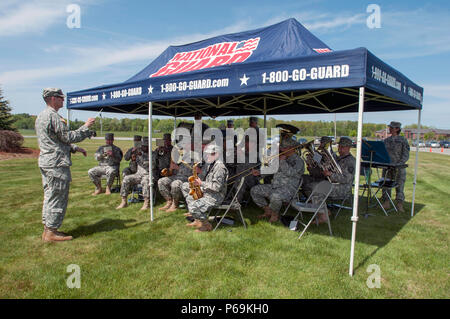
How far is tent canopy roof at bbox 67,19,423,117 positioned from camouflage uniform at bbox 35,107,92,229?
1.55 meters

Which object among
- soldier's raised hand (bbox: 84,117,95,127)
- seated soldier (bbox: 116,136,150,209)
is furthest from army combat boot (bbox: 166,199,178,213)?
soldier's raised hand (bbox: 84,117,95,127)

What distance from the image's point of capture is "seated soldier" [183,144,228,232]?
4691mm

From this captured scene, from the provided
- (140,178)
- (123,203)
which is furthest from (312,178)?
(123,203)

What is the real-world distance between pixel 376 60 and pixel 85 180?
9.82 m

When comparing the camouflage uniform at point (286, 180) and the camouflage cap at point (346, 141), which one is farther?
the camouflage cap at point (346, 141)

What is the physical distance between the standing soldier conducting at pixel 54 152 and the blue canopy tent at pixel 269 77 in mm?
1441

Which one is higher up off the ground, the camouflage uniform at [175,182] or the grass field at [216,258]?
the camouflage uniform at [175,182]

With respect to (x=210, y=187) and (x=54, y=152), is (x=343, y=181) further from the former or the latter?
(x=54, y=152)

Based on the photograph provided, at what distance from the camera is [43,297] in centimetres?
299

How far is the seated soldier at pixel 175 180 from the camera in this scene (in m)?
5.91

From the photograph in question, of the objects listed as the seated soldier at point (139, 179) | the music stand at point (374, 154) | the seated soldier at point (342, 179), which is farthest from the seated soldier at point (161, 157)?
the music stand at point (374, 154)

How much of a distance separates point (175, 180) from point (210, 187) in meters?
1.51

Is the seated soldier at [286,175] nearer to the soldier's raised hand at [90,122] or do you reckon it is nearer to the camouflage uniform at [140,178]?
the camouflage uniform at [140,178]
